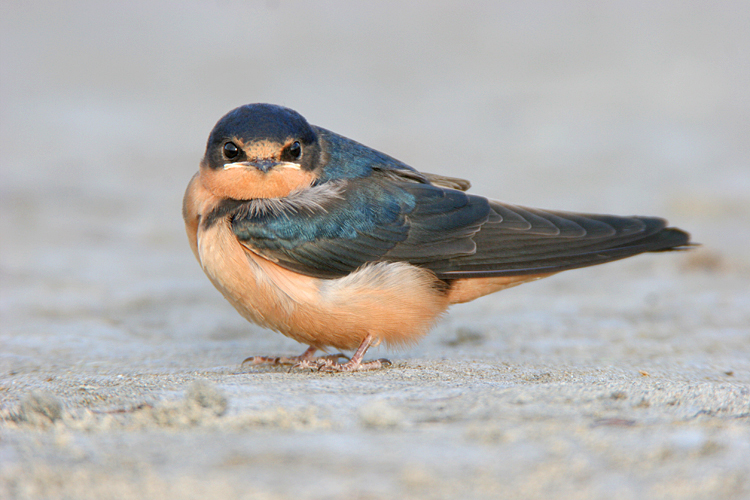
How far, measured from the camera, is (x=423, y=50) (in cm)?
1322

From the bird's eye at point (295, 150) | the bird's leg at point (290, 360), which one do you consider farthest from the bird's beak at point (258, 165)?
the bird's leg at point (290, 360)

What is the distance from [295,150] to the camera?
3.90 meters

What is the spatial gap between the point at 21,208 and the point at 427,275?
16.9 feet

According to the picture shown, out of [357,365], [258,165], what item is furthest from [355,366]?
[258,165]

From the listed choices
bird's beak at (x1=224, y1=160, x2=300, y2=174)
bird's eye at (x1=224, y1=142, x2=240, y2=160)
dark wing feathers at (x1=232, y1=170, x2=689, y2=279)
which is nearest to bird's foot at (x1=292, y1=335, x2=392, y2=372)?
dark wing feathers at (x1=232, y1=170, x2=689, y2=279)

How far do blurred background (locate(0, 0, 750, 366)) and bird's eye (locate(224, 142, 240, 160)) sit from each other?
47.1 inches

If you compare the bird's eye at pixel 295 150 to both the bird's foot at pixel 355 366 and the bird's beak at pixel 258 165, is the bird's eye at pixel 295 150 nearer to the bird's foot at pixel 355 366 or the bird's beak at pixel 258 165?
the bird's beak at pixel 258 165

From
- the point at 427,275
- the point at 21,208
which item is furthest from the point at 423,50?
the point at 427,275

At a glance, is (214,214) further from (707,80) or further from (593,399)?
(707,80)

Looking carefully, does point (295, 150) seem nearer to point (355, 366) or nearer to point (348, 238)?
point (348, 238)

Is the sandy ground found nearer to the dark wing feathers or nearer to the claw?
the claw

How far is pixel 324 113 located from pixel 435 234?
21.8 ft

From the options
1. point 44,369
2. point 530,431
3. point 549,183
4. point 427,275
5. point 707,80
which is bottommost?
point 44,369

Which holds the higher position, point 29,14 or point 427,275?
point 29,14
